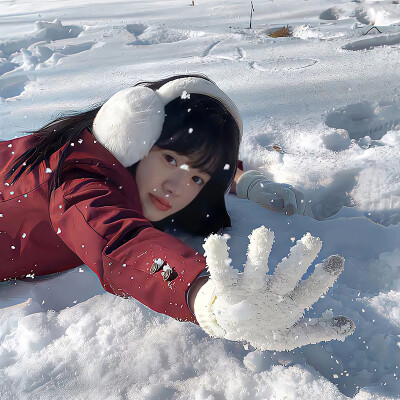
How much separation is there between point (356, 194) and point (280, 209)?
256 millimetres

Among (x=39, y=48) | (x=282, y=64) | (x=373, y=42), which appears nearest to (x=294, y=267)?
(x=282, y=64)

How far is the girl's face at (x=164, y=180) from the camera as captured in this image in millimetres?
928

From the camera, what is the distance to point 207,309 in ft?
1.82

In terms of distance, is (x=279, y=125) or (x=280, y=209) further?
(x=279, y=125)

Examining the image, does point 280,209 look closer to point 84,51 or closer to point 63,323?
point 63,323

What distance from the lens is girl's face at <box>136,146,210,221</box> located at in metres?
0.93

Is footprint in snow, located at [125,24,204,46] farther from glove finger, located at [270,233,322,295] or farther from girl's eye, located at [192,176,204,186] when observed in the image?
glove finger, located at [270,233,322,295]

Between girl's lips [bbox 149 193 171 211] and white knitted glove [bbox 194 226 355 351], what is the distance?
Result: 42cm

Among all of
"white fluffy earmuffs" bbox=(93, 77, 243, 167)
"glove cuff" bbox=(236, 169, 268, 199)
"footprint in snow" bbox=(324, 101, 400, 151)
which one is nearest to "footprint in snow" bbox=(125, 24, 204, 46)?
"footprint in snow" bbox=(324, 101, 400, 151)

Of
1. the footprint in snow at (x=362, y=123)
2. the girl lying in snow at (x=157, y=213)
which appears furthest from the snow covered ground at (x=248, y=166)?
the girl lying in snow at (x=157, y=213)

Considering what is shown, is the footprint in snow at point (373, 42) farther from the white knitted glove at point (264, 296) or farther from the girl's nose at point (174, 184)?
the white knitted glove at point (264, 296)

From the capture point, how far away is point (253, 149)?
1529 millimetres

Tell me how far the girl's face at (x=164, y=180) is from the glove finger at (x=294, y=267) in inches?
17.5

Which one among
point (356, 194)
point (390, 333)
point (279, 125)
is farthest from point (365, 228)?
point (279, 125)
